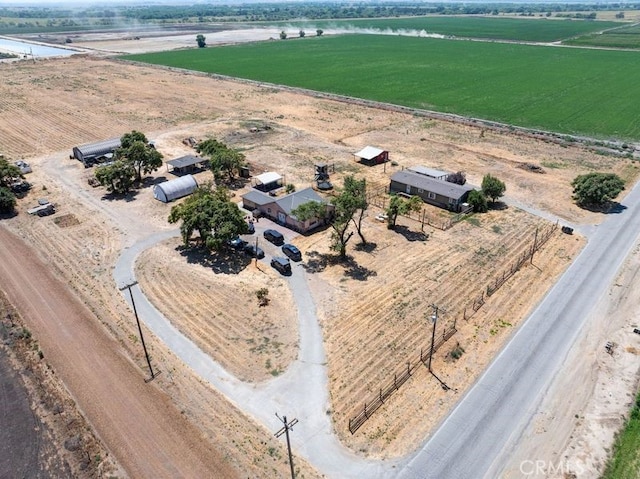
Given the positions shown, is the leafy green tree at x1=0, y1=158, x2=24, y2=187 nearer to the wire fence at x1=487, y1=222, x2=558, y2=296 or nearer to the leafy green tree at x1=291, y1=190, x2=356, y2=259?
the leafy green tree at x1=291, y1=190, x2=356, y2=259

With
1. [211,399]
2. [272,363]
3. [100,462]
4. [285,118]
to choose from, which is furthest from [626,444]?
[285,118]

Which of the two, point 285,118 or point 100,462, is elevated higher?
point 100,462

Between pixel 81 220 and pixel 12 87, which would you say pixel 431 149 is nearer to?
pixel 81 220

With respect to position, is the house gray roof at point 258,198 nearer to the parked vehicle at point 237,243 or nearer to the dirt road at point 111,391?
the parked vehicle at point 237,243

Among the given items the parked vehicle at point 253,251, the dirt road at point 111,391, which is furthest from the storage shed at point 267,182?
the dirt road at point 111,391

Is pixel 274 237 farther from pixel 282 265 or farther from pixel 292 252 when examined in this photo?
pixel 282 265

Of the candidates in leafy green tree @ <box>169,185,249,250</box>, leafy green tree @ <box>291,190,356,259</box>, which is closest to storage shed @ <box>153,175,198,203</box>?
leafy green tree @ <box>169,185,249,250</box>
